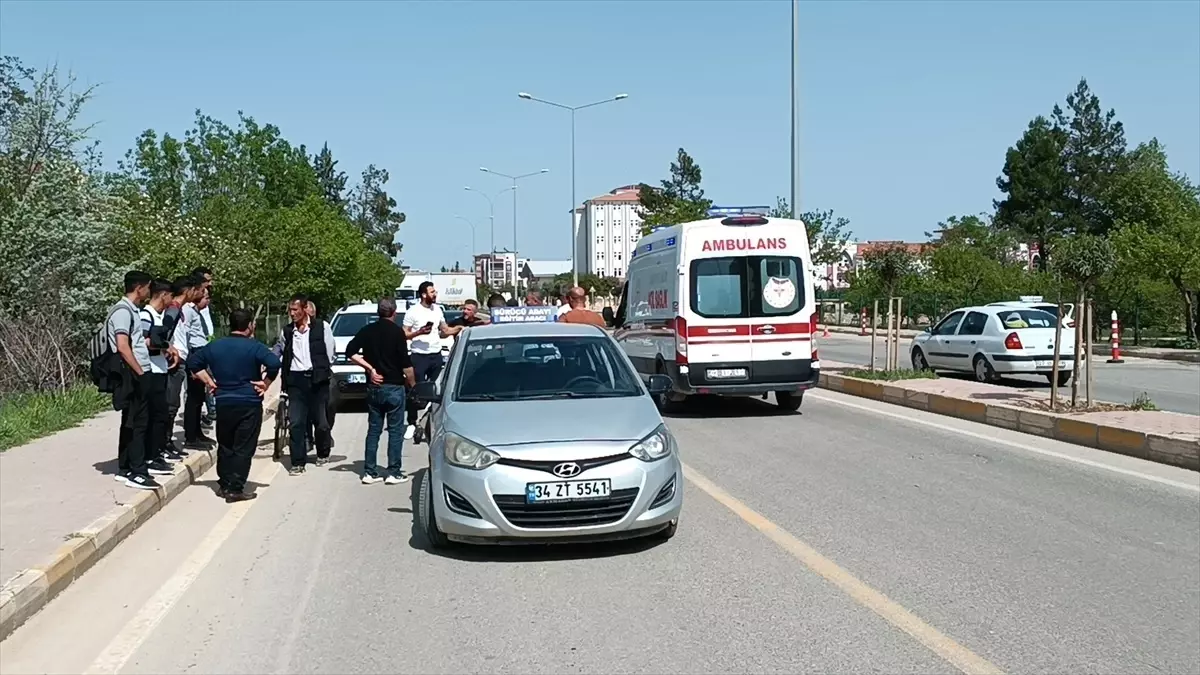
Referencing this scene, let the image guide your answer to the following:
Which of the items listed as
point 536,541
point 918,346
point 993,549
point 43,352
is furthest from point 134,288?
point 918,346

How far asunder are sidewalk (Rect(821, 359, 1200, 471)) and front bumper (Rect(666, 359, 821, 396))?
7.41 feet

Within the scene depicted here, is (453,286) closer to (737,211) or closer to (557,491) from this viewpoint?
(737,211)

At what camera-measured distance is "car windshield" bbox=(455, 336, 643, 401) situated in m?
7.97

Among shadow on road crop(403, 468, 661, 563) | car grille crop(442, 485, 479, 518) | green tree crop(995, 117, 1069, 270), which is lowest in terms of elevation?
shadow on road crop(403, 468, 661, 563)

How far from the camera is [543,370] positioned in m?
8.20

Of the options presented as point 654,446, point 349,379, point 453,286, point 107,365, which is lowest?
point 349,379

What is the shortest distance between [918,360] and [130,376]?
17.7m

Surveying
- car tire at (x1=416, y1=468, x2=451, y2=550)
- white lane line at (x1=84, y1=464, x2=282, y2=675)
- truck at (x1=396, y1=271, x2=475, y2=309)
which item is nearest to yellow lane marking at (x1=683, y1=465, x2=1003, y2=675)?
car tire at (x1=416, y1=468, x2=451, y2=550)

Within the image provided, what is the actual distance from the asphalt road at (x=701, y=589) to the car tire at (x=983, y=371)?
1032 cm

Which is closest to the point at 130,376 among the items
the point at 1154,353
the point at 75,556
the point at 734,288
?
the point at 75,556

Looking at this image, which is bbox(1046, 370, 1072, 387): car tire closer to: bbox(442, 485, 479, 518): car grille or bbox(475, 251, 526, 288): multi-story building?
bbox(442, 485, 479, 518): car grille

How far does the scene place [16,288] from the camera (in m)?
17.2

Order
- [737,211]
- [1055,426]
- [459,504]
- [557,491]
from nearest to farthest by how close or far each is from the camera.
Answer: [557,491]
[459,504]
[1055,426]
[737,211]

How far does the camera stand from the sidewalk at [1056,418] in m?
11.1
